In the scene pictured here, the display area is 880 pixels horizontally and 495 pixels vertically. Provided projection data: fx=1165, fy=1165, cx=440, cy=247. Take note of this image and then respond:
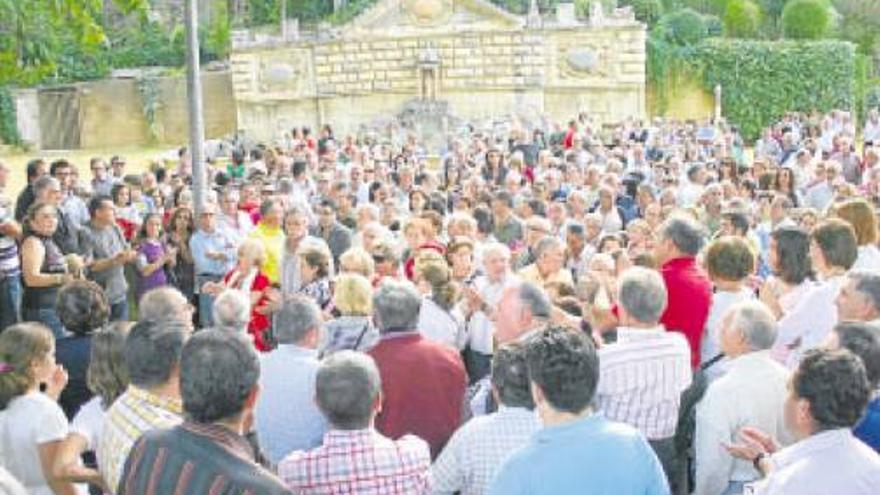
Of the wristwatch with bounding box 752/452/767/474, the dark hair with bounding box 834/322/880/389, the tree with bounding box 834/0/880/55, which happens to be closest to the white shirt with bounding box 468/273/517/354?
the wristwatch with bounding box 752/452/767/474

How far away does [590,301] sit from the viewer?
22.9 feet

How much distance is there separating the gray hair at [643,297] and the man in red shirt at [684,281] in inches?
42.9

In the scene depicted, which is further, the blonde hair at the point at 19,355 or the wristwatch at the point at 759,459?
the blonde hair at the point at 19,355

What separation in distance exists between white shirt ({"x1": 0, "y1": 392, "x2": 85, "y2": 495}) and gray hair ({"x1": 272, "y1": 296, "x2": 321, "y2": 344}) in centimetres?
110

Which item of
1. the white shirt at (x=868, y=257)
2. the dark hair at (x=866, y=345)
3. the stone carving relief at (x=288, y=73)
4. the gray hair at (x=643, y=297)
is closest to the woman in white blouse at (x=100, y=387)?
the gray hair at (x=643, y=297)

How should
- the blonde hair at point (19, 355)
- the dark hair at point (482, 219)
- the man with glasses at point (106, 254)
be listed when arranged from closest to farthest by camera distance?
the blonde hair at point (19, 355)
the man with glasses at point (106, 254)
the dark hair at point (482, 219)

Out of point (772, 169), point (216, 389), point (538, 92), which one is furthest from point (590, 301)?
point (538, 92)

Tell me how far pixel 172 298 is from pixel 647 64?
30.5m

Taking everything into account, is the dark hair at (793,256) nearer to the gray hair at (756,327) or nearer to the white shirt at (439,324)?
the gray hair at (756,327)

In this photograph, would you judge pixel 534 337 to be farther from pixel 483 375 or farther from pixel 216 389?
pixel 483 375

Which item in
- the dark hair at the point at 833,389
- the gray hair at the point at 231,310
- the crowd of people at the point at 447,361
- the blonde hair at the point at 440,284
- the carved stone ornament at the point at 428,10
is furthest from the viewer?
the carved stone ornament at the point at 428,10

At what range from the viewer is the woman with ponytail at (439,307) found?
691cm

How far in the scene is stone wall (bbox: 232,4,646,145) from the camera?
33250 millimetres

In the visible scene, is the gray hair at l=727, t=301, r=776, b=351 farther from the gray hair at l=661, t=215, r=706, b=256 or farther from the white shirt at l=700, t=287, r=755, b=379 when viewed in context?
the gray hair at l=661, t=215, r=706, b=256
